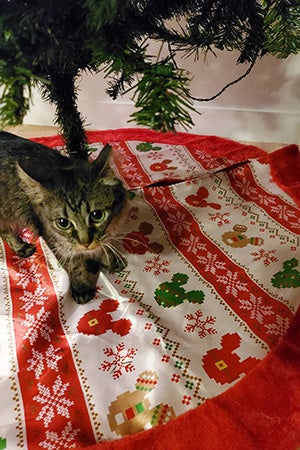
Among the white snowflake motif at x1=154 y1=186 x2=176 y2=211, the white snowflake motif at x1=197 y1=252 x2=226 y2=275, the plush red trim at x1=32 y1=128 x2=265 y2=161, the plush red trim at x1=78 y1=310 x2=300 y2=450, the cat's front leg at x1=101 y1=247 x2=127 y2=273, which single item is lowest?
the plush red trim at x1=78 y1=310 x2=300 y2=450

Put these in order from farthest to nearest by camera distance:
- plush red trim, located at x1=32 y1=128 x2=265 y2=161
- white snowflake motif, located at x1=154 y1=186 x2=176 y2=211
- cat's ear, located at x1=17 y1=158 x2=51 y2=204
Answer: plush red trim, located at x1=32 y1=128 x2=265 y2=161 → white snowflake motif, located at x1=154 y1=186 x2=176 y2=211 → cat's ear, located at x1=17 y1=158 x2=51 y2=204

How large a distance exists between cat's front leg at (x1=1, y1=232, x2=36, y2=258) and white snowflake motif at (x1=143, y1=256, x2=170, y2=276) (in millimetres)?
317

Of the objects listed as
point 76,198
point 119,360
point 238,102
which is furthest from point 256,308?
point 238,102

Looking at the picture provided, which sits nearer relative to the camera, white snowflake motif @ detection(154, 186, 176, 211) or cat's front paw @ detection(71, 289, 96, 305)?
cat's front paw @ detection(71, 289, 96, 305)

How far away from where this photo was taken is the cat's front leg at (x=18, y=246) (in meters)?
1.08

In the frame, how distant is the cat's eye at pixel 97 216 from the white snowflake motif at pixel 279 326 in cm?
42

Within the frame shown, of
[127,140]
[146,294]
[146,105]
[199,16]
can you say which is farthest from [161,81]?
[127,140]

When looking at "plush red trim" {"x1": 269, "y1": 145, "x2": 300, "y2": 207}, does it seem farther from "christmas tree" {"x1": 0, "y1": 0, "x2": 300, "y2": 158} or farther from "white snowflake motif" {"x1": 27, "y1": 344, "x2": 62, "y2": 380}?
"white snowflake motif" {"x1": 27, "y1": 344, "x2": 62, "y2": 380}

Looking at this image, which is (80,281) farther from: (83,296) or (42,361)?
(42,361)

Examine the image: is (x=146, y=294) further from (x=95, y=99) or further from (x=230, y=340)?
(x=95, y=99)

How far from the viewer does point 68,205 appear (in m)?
0.83

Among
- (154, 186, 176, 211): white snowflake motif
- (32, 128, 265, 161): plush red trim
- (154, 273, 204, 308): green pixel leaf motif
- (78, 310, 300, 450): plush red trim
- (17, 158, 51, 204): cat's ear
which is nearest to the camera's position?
(78, 310, 300, 450): plush red trim

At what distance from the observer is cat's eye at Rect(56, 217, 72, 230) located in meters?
0.84

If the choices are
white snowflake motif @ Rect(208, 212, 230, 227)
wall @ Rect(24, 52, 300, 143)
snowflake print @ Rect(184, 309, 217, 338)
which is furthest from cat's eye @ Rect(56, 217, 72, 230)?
wall @ Rect(24, 52, 300, 143)
